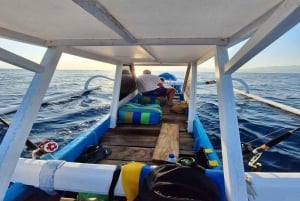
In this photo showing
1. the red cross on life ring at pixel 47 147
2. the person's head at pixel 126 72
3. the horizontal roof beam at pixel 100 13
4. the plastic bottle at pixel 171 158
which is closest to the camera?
the horizontal roof beam at pixel 100 13

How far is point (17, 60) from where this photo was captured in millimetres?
1388

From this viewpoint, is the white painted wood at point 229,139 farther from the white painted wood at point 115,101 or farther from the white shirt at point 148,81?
the white shirt at point 148,81

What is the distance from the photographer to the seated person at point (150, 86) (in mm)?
6578

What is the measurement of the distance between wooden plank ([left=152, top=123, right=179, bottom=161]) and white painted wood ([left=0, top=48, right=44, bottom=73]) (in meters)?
2.20

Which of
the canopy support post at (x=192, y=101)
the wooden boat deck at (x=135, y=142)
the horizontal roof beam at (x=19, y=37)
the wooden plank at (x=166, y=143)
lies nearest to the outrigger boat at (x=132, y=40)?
the horizontal roof beam at (x=19, y=37)

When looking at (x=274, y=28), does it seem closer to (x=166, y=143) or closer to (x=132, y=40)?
(x=132, y=40)

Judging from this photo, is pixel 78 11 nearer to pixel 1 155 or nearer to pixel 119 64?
pixel 1 155

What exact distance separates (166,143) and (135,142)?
2.03ft

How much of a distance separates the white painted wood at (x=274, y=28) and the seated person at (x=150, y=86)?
17.4 ft

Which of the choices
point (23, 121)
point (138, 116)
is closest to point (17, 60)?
point (23, 121)

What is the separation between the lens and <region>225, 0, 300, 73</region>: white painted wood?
711 millimetres

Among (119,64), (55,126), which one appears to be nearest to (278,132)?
(119,64)

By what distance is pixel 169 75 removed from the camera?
12047 mm

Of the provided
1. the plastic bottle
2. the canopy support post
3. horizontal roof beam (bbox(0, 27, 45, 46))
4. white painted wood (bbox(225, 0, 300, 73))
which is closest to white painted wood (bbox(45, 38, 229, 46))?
horizontal roof beam (bbox(0, 27, 45, 46))
